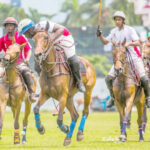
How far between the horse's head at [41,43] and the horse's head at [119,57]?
6.35 feet

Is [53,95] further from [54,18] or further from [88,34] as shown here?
[54,18]

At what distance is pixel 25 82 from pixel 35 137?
8.59ft

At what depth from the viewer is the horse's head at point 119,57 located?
14.3 metres

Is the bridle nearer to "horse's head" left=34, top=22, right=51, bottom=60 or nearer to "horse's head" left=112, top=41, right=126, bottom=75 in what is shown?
"horse's head" left=34, top=22, right=51, bottom=60

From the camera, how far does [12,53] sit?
1350 centimetres

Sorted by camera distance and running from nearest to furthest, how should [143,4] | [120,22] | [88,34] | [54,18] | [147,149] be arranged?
[147,149] → [120,22] → [88,34] → [143,4] → [54,18]

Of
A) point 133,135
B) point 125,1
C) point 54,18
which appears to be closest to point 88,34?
point 54,18

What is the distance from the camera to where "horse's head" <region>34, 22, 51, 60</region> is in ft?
41.9

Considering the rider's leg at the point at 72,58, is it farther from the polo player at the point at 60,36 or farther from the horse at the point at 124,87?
the horse at the point at 124,87

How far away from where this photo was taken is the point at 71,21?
235 feet

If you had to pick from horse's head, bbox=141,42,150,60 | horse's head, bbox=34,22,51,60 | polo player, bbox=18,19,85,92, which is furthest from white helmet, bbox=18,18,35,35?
horse's head, bbox=141,42,150,60

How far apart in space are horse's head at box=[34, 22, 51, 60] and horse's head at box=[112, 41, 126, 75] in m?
1.93

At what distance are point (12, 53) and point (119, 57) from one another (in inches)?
103

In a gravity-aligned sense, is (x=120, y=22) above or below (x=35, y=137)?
above
